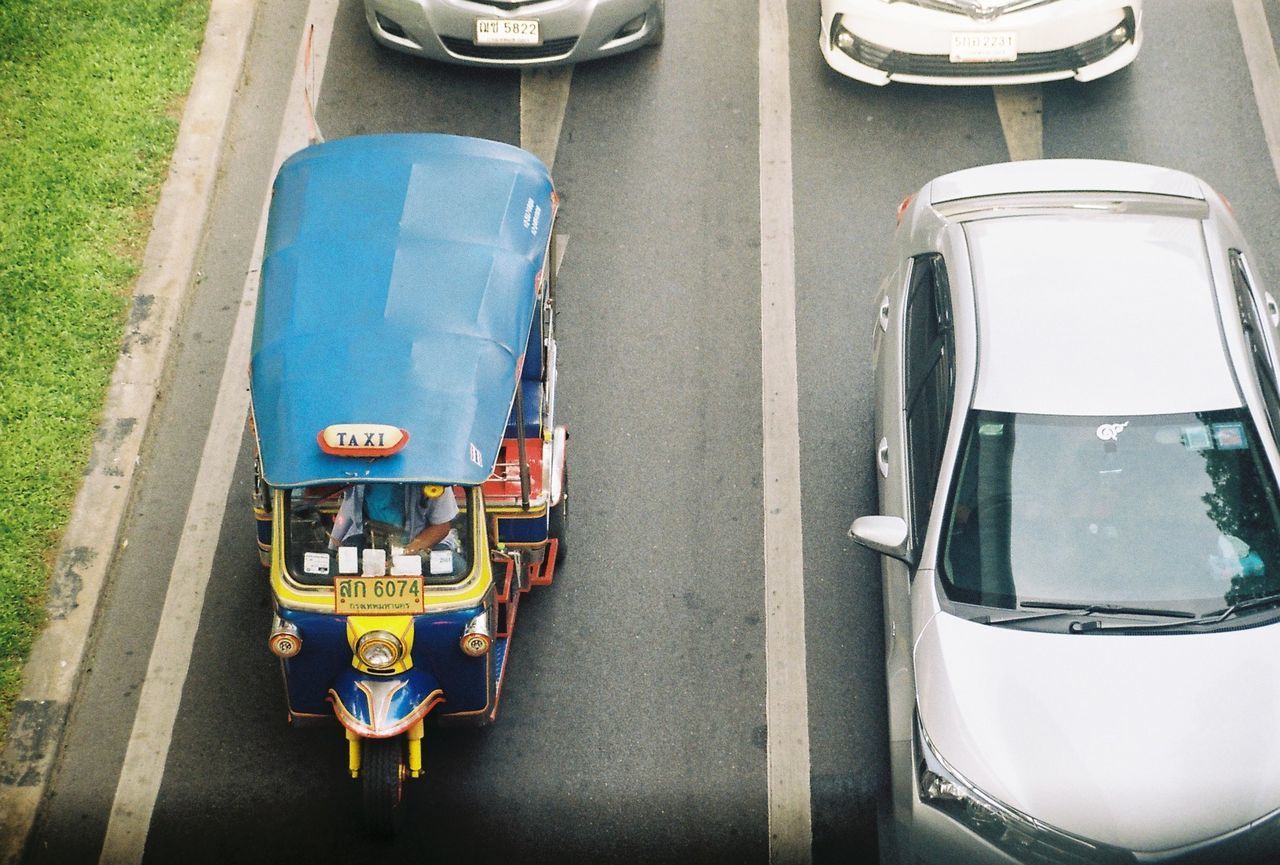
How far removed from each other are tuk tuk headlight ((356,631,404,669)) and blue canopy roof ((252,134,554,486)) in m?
0.89

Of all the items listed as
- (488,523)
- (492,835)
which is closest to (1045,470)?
(488,523)

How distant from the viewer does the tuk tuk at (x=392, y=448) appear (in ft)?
18.7

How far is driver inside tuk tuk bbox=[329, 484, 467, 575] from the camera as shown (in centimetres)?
600

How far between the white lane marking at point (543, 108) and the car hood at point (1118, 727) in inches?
198

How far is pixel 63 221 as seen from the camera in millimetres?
8523

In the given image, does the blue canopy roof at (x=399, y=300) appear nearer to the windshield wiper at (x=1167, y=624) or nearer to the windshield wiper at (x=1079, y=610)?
the windshield wiper at (x=1079, y=610)

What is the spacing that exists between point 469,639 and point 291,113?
16.5ft

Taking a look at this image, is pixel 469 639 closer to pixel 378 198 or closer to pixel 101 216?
pixel 378 198

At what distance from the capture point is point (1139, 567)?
5.94m

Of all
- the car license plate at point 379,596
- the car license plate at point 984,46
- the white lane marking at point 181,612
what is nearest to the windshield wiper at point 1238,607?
the car license plate at point 379,596

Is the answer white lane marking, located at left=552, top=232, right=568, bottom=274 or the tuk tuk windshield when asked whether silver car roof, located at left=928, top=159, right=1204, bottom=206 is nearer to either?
white lane marking, located at left=552, top=232, right=568, bottom=274

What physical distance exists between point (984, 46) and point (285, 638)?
6.23 m

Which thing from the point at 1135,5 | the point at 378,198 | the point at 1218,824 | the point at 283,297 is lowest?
the point at 1218,824

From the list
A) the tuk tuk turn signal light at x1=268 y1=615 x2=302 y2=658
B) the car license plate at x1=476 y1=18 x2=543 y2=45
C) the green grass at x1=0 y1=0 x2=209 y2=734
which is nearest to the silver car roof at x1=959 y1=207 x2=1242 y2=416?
the tuk tuk turn signal light at x1=268 y1=615 x2=302 y2=658
